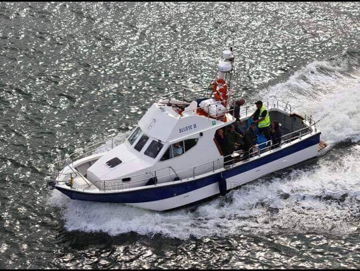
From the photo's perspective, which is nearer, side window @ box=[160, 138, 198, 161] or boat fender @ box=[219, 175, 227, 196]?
side window @ box=[160, 138, 198, 161]

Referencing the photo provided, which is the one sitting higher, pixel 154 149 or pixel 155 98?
pixel 155 98

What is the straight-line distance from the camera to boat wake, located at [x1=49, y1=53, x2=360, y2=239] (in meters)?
24.2

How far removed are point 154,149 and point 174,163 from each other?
1011 mm

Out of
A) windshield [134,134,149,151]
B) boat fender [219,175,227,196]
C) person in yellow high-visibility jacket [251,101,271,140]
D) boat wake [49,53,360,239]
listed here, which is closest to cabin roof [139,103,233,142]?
windshield [134,134,149,151]

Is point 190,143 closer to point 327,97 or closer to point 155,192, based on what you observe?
point 155,192

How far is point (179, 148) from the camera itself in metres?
25.1

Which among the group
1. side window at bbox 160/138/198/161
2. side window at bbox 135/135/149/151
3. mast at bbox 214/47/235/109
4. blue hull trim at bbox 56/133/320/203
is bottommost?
blue hull trim at bbox 56/133/320/203

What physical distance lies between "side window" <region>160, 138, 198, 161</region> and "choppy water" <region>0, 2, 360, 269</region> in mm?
2420

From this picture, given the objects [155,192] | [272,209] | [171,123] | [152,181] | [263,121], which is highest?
[263,121]

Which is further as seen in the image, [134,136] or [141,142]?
[134,136]

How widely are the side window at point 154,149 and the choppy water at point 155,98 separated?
242cm

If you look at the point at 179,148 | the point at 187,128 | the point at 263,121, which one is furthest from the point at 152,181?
the point at 263,121

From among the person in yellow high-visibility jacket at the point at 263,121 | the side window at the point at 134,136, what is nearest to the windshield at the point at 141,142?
the side window at the point at 134,136

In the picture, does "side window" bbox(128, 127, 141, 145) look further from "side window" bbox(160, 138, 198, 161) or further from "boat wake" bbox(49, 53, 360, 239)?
"boat wake" bbox(49, 53, 360, 239)
